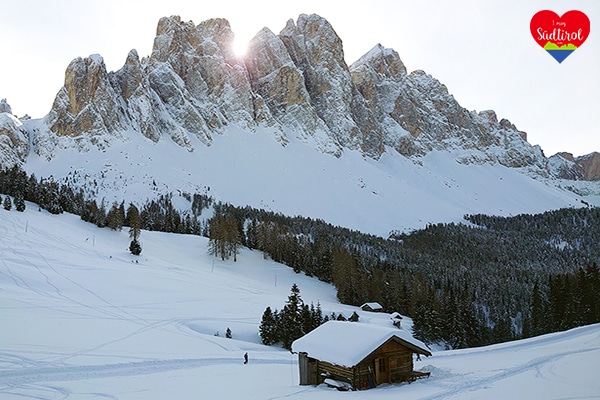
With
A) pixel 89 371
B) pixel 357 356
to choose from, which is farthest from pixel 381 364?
pixel 89 371

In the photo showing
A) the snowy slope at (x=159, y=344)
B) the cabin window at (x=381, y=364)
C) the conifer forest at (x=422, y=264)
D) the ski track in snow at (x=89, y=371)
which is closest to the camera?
the snowy slope at (x=159, y=344)

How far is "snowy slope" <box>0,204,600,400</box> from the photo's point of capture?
19.6m

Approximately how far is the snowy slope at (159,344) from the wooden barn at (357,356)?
91 cm

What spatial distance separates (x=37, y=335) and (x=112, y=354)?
19.7 feet

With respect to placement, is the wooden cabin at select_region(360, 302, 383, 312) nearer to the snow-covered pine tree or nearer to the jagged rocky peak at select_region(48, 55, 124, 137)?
the snow-covered pine tree

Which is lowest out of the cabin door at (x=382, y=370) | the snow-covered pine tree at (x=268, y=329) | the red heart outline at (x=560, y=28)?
the snow-covered pine tree at (x=268, y=329)

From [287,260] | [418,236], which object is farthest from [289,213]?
[287,260]

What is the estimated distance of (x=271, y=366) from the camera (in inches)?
1174

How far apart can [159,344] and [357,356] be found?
61.4ft

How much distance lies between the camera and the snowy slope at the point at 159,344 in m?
19.6

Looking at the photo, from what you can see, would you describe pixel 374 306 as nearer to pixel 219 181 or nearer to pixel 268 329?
pixel 268 329

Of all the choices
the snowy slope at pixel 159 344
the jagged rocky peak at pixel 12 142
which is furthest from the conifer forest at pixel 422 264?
the jagged rocky peak at pixel 12 142

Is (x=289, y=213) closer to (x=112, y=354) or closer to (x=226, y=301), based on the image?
(x=226, y=301)

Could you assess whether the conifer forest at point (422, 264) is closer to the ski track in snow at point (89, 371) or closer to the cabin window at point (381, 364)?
the ski track in snow at point (89, 371)
